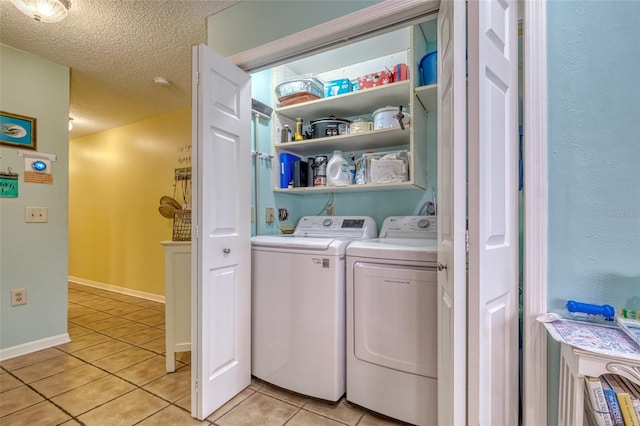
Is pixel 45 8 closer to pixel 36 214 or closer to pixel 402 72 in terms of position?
pixel 36 214

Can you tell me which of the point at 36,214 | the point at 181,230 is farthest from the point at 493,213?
the point at 36,214

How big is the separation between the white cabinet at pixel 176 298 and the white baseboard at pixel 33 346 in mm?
1328

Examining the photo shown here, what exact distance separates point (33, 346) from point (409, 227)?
3.17 meters

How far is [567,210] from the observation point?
121 cm

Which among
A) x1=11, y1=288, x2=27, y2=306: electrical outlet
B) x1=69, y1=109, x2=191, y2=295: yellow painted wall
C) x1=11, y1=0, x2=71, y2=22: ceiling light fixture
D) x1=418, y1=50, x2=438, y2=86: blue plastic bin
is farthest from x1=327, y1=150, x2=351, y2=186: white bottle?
x1=11, y1=288, x2=27, y2=306: electrical outlet

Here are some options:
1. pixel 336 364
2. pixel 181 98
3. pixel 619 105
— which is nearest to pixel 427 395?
pixel 336 364

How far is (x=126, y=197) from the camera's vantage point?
417 centimetres

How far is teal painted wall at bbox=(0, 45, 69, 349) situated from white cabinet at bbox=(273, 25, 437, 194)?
6.59ft

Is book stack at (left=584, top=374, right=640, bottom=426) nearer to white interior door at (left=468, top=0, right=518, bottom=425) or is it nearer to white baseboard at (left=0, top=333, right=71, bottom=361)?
white interior door at (left=468, top=0, right=518, bottom=425)

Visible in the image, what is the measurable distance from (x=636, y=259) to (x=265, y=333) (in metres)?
1.81

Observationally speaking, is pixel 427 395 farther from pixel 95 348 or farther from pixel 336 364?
pixel 95 348

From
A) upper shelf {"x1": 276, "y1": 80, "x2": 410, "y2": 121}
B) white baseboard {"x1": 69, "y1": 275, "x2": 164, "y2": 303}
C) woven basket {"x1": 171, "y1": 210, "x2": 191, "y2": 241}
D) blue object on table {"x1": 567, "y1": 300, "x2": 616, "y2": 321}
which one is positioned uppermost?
upper shelf {"x1": 276, "y1": 80, "x2": 410, "y2": 121}

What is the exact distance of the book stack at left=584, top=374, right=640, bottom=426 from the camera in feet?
3.06

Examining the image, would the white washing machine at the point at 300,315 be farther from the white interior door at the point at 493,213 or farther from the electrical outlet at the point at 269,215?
the white interior door at the point at 493,213
